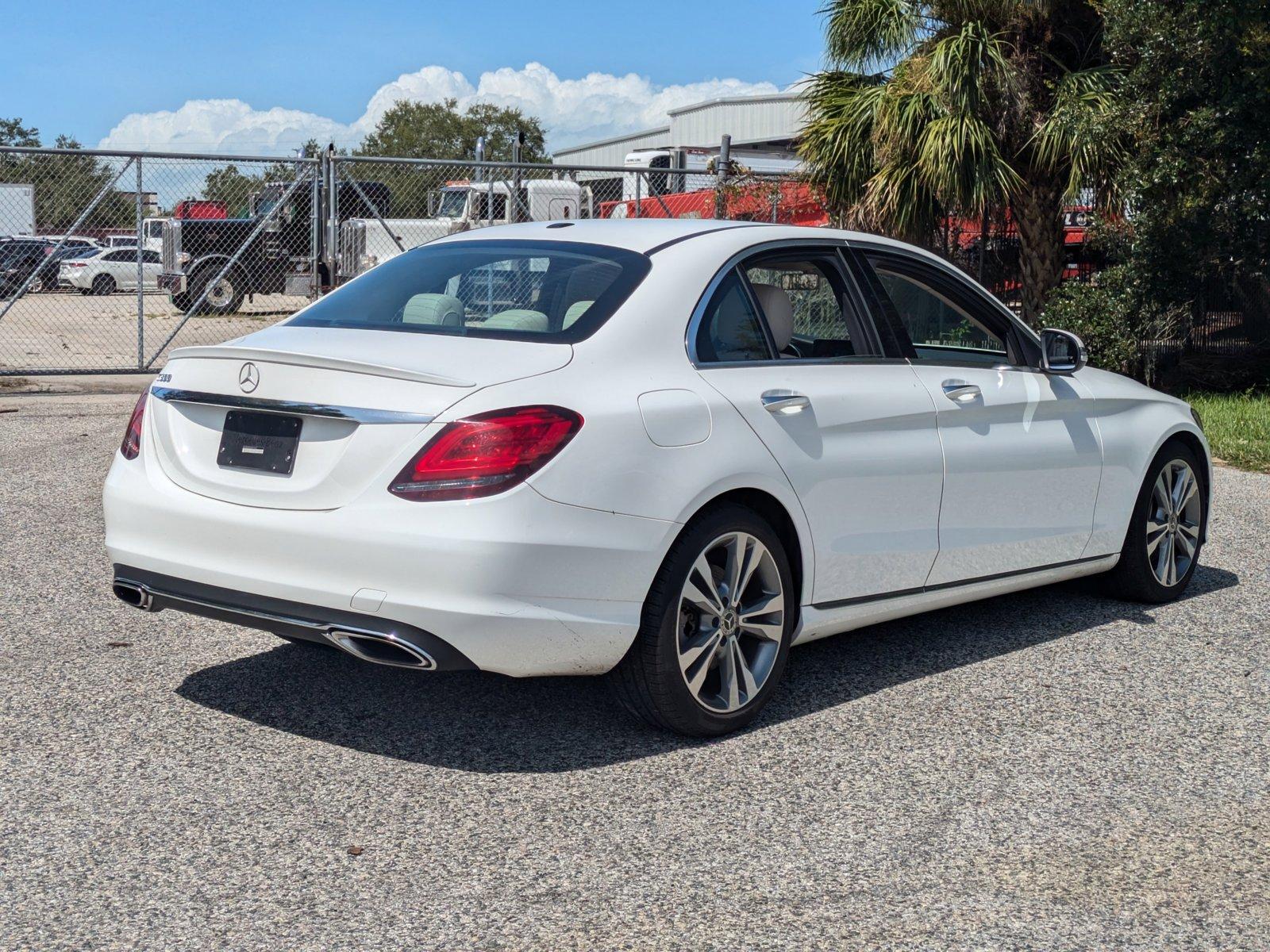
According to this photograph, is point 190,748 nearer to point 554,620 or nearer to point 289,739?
point 289,739

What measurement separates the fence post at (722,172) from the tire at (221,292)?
6.29 metres

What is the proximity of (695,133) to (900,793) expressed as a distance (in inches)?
1936

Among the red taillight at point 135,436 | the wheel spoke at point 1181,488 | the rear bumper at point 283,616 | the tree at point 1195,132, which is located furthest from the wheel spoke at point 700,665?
the tree at point 1195,132

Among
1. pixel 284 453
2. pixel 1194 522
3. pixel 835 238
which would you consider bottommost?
pixel 1194 522

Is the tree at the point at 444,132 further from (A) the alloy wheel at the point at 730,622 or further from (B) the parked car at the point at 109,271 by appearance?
(A) the alloy wheel at the point at 730,622

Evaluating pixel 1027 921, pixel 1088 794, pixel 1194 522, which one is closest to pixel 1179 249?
pixel 1194 522

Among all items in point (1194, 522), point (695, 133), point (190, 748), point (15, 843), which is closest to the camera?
point (15, 843)

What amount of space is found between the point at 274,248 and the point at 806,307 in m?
15.0

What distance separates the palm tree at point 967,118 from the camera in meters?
14.6

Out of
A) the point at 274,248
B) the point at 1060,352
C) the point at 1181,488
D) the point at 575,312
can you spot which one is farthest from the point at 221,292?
the point at 575,312

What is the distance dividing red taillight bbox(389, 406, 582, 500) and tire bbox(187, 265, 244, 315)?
48.7ft

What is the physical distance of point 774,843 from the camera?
3.74 meters

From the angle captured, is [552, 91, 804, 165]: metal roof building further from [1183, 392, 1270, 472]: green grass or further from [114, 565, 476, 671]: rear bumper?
[114, 565, 476, 671]: rear bumper

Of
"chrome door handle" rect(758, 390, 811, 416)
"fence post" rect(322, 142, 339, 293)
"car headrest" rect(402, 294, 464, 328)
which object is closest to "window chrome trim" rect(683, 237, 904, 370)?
"chrome door handle" rect(758, 390, 811, 416)
